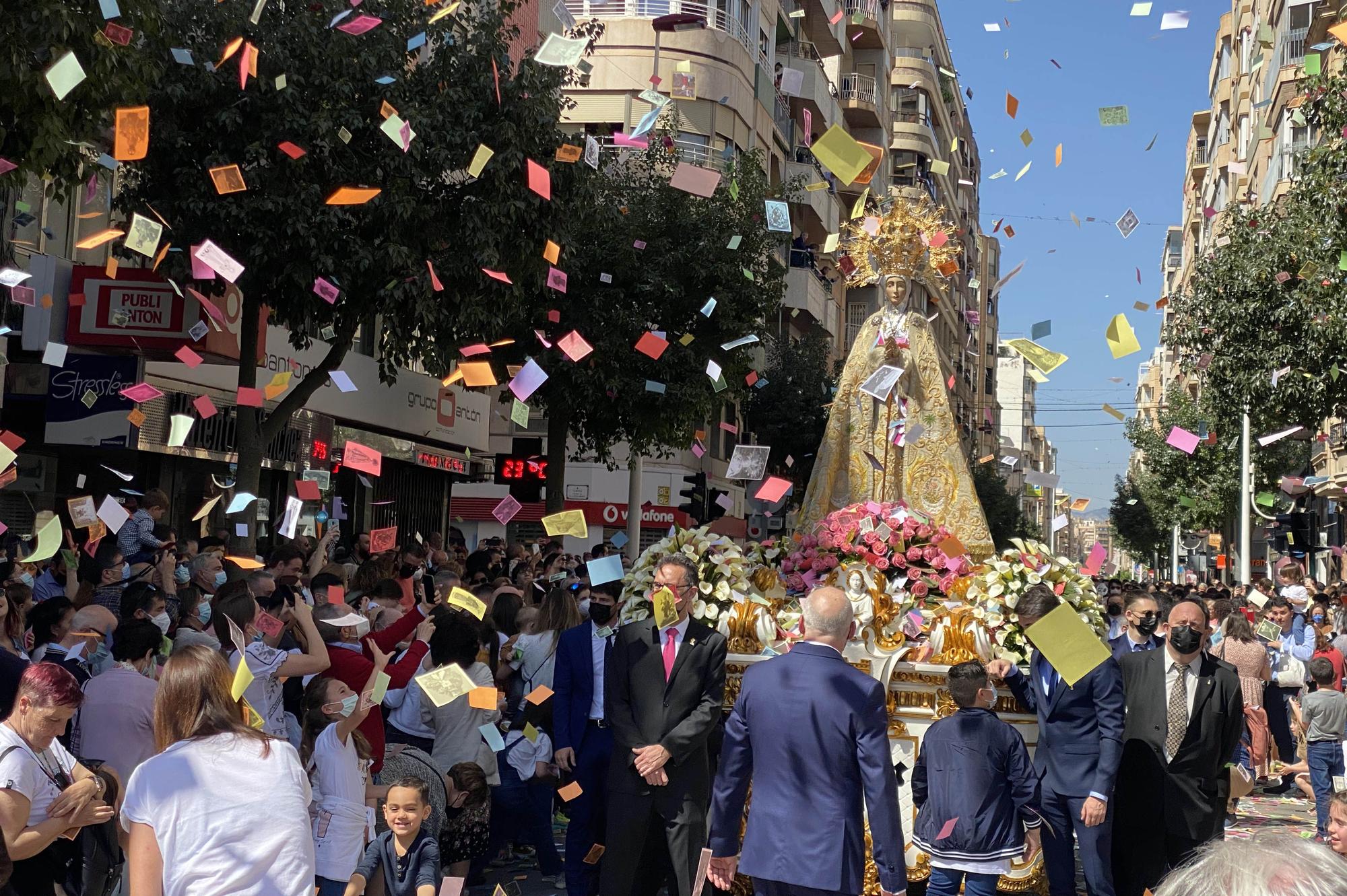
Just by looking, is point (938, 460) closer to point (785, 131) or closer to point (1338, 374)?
point (1338, 374)

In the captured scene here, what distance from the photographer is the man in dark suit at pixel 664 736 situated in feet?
23.1

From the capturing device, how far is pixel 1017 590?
8.30m

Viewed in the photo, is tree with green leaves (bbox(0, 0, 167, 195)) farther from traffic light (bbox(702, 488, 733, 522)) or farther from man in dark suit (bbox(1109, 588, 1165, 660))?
traffic light (bbox(702, 488, 733, 522))


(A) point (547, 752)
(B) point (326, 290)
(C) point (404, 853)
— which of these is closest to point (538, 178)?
(B) point (326, 290)

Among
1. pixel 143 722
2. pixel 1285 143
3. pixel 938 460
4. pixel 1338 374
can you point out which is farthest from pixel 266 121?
pixel 1285 143

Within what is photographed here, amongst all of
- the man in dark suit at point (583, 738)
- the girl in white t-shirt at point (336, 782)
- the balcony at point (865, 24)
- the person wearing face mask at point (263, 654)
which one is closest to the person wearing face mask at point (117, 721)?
the person wearing face mask at point (263, 654)

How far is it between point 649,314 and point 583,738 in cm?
1681

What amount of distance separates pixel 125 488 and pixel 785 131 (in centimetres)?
2766

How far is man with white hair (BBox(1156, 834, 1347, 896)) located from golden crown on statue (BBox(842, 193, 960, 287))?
26.9 ft

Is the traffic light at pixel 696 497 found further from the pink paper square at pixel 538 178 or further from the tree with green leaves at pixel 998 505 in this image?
the tree with green leaves at pixel 998 505

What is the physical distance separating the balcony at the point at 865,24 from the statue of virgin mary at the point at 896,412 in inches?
1590

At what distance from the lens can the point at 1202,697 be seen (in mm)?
7230

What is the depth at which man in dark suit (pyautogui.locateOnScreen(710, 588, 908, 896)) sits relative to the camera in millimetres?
5543

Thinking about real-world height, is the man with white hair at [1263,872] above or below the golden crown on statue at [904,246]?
below
